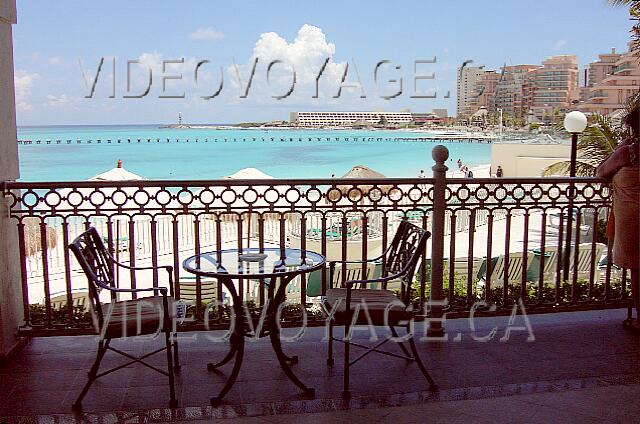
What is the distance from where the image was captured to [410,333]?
362 cm

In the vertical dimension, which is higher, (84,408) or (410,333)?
(410,333)

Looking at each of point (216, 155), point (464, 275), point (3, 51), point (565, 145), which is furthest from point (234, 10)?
point (3, 51)

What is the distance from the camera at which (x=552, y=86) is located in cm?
2203

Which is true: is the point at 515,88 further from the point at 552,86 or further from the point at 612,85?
the point at 612,85

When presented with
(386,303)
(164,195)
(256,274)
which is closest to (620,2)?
(386,303)

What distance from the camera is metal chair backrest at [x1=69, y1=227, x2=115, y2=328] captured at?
3180 mm

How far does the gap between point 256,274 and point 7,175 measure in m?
1.86

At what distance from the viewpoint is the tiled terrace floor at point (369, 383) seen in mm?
3174

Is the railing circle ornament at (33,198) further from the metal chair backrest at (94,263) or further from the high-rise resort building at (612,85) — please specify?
the high-rise resort building at (612,85)

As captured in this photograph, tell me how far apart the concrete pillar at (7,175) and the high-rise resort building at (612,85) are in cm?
980

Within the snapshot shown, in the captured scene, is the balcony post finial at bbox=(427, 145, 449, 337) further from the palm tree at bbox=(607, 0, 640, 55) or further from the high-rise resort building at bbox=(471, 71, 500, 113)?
the high-rise resort building at bbox=(471, 71, 500, 113)

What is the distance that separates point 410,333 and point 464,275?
6158 mm

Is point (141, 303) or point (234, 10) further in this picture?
point (234, 10)

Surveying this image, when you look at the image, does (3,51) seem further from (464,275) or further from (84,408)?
(464,275)
